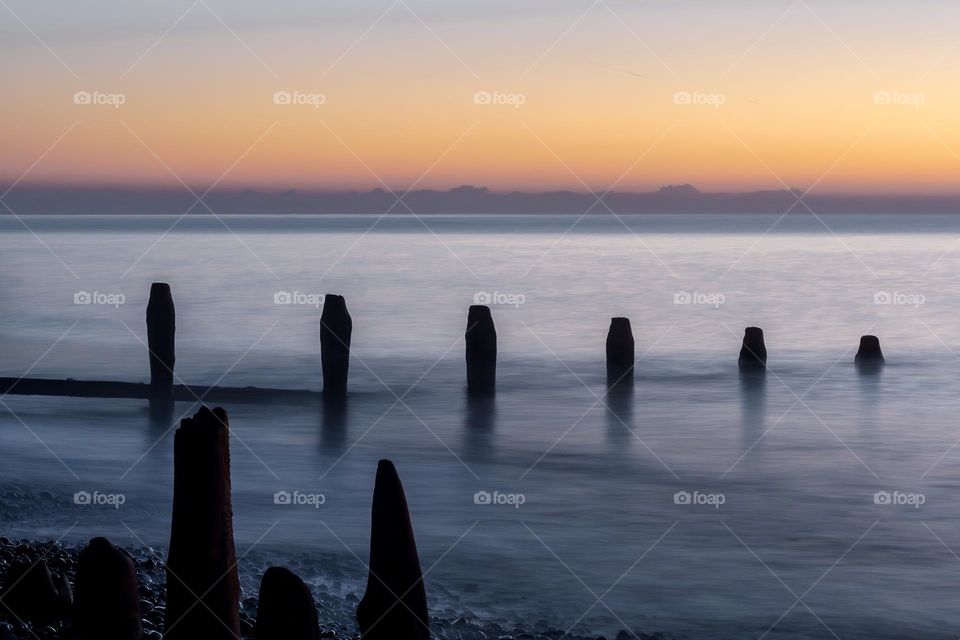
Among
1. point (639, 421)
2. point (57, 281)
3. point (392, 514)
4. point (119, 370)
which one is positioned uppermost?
point (57, 281)

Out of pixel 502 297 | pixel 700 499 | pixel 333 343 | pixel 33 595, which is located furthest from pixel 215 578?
pixel 502 297

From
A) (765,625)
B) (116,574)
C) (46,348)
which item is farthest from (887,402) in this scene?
(46,348)

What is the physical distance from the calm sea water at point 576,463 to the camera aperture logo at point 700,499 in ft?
0.17

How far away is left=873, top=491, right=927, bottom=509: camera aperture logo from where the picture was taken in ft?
48.7

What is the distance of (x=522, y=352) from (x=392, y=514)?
2331 cm

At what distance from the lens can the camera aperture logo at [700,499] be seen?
14.6m

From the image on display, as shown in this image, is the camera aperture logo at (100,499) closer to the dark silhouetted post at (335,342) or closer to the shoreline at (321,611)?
the shoreline at (321,611)

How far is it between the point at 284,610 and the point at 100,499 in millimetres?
8509

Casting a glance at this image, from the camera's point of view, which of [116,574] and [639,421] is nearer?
[116,574]

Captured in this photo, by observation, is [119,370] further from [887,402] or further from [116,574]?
[116,574]

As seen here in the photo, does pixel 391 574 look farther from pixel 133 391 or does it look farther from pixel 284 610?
pixel 133 391

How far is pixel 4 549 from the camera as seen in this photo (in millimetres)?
9609

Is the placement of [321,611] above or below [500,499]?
below

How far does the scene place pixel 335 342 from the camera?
58.1ft
